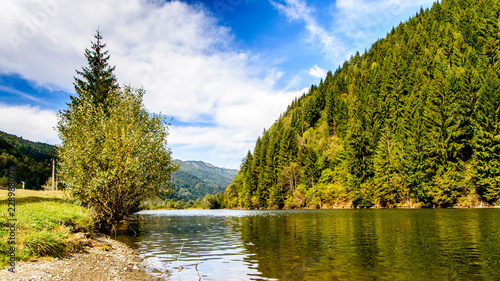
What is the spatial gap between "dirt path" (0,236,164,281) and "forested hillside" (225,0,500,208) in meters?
67.3

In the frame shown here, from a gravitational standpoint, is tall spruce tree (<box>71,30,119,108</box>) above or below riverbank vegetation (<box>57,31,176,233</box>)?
above

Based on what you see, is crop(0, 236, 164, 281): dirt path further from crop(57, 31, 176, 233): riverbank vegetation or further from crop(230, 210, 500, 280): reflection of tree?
crop(57, 31, 176, 233): riverbank vegetation

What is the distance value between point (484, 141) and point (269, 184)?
80360 millimetres

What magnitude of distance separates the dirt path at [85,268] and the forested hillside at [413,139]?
221 ft

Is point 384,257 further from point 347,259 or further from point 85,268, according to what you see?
point 85,268

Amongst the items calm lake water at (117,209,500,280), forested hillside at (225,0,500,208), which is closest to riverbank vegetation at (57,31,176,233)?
calm lake water at (117,209,500,280)

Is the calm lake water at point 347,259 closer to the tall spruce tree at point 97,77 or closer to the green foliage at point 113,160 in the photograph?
the green foliage at point 113,160

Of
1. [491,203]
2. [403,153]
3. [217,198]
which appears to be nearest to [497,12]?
[403,153]

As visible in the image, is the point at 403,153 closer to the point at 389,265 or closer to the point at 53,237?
the point at 389,265

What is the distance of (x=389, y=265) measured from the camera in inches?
504

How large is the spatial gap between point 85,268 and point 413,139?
7667 cm

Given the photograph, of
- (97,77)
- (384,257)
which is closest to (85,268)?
(384,257)

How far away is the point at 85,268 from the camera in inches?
445

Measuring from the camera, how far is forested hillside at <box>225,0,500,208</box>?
58.6 m
